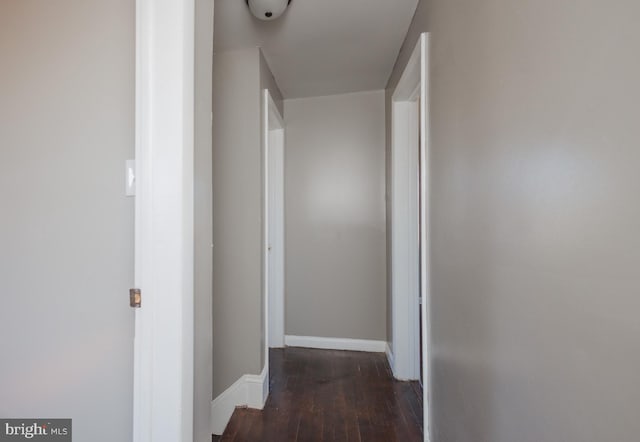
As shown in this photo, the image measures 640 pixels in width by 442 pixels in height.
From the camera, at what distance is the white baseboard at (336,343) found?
2721mm

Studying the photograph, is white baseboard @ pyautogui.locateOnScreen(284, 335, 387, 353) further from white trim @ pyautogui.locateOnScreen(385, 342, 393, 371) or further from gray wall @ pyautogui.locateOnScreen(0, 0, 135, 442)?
gray wall @ pyautogui.locateOnScreen(0, 0, 135, 442)

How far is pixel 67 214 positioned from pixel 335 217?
82.8 inches

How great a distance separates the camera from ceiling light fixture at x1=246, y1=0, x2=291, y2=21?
5.09ft

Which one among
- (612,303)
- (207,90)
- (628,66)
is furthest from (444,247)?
(207,90)

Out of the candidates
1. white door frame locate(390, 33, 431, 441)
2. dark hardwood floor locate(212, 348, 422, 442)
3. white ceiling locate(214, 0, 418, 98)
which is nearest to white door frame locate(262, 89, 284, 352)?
dark hardwood floor locate(212, 348, 422, 442)

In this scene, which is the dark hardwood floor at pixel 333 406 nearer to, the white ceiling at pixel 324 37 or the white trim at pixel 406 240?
the white trim at pixel 406 240

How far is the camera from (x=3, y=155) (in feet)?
3.59

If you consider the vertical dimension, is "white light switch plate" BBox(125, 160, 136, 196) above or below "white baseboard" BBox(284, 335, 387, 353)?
above

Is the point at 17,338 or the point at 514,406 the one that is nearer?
the point at 514,406

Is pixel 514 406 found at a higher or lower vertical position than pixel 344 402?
higher

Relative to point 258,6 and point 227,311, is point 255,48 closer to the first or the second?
point 258,6

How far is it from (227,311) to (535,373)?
5.77ft

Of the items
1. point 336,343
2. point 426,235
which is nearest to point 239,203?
point 426,235

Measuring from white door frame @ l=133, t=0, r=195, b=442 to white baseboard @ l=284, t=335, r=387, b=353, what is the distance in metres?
2.04
